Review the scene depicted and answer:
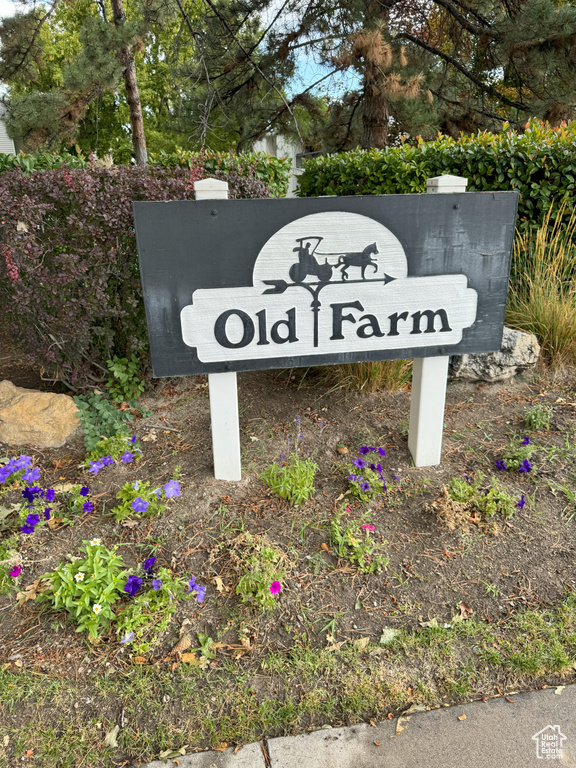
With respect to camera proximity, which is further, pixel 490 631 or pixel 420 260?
pixel 420 260

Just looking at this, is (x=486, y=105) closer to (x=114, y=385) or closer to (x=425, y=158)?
(x=425, y=158)

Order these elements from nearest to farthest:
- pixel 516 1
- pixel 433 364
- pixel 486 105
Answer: pixel 433 364 < pixel 516 1 < pixel 486 105

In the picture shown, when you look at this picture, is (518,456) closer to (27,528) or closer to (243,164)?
(27,528)

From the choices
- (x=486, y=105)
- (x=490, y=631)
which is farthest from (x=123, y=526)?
(x=486, y=105)

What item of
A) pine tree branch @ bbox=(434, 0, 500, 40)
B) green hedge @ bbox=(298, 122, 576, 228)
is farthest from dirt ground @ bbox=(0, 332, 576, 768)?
pine tree branch @ bbox=(434, 0, 500, 40)

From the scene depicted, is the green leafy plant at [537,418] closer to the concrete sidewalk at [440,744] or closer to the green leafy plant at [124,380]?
the concrete sidewalk at [440,744]

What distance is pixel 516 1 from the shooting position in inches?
288

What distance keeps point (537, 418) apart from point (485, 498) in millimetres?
879

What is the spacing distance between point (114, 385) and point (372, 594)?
226 cm

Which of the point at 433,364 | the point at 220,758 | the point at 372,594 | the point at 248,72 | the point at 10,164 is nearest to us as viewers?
the point at 220,758

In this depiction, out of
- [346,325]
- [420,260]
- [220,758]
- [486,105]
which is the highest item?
[486,105]

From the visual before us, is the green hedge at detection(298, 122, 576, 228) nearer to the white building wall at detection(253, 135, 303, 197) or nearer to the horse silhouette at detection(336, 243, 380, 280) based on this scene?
the horse silhouette at detection(336, 243, 380, 280)

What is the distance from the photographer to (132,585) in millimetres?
1978

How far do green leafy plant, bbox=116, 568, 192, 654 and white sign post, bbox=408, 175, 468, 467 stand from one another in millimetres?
1404
